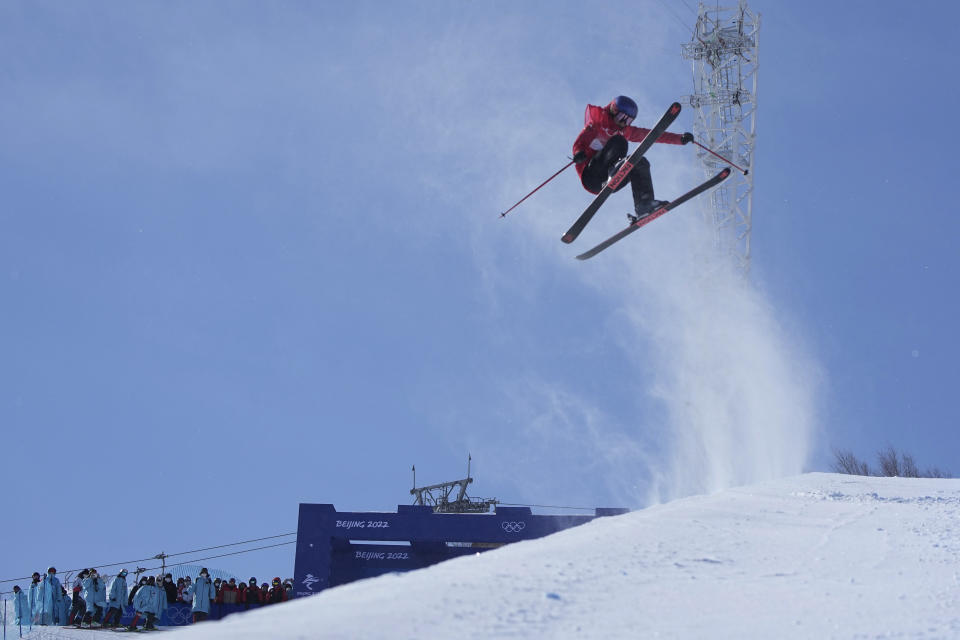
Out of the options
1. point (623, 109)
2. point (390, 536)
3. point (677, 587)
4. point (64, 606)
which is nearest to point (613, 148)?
point (623, 109)

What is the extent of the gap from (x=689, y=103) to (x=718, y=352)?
22.0 feet

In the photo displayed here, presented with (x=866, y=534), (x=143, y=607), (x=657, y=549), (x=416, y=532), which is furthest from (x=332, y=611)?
(x=416, y=532)

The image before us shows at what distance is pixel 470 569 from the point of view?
436 cm

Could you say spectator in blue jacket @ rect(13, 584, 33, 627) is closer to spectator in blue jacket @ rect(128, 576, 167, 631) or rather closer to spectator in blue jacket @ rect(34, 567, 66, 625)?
spectator in blue jacket @ rect(34, 567, 66, 625)

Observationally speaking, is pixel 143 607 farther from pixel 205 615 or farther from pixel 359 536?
pixel 359 536

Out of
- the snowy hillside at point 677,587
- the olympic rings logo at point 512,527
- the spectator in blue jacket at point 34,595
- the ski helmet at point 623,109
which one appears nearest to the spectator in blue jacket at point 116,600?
the spectator in blue jacket at point 34,595

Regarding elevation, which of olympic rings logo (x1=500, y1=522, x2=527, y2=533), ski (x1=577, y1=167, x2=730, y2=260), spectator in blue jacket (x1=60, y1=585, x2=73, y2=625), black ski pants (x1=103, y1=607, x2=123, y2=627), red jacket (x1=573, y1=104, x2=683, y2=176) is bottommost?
black ski pants (x1=103, y1=607, x2=123, y2=627)

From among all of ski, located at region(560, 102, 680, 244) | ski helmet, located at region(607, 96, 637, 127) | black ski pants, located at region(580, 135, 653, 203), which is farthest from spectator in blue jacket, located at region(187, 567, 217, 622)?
ski helmet, located at region(607, 96, 637, 127)

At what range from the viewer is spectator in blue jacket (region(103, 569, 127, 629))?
10.9 meters

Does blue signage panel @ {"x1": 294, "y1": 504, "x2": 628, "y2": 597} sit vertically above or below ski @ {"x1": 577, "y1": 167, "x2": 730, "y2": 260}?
below

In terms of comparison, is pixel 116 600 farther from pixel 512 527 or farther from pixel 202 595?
pixel 512 527

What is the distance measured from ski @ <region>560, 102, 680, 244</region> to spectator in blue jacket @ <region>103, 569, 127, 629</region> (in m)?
6.70

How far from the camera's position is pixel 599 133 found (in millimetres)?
9359

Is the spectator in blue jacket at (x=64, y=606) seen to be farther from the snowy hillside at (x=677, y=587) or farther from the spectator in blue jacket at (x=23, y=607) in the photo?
the snowy hillside at (x=677, y=587)
